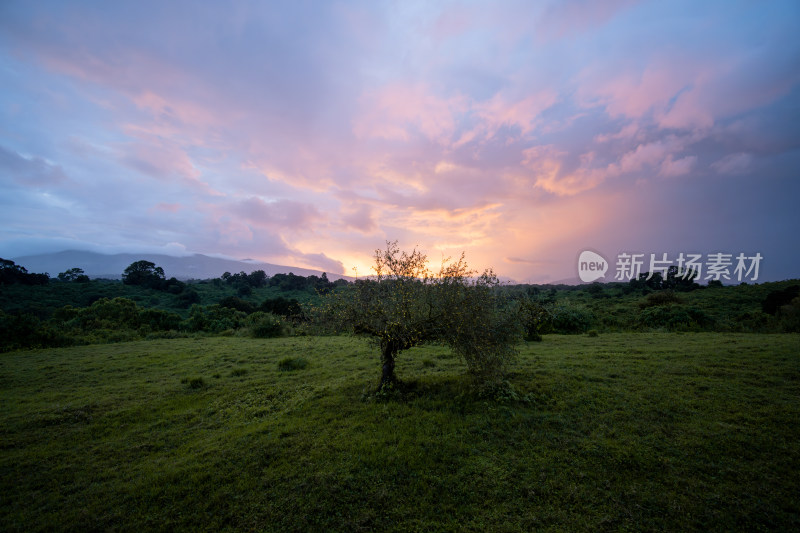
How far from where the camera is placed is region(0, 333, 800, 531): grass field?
661 centimetres

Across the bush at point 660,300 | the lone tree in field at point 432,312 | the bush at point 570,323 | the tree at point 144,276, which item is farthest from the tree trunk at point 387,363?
the tree at point 144,276

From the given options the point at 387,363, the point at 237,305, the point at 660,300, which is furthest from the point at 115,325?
the point at 660,300

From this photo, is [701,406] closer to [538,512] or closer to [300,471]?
[538,512]

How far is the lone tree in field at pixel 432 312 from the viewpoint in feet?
37.7

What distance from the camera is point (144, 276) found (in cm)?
8300

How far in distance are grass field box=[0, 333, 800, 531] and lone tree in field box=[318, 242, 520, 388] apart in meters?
2.47

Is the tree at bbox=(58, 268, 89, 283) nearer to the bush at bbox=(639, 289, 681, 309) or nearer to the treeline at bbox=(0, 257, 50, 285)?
the treeline at bbox=(0, 257, 50, 285)

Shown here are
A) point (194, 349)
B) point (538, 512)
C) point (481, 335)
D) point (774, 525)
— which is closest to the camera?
point (774, 525)

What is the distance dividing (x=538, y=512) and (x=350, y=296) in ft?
30.9

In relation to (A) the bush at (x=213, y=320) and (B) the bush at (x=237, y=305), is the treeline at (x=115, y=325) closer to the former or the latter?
(A) the bush at (x=213, y=320)

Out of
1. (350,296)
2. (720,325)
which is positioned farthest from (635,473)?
(720,325)

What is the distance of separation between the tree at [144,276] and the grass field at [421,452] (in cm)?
7913

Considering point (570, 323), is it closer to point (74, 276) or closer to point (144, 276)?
point (144, 276)

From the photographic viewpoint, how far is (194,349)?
90.3 feet
